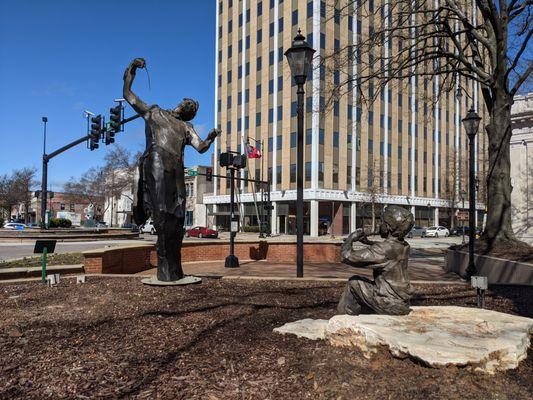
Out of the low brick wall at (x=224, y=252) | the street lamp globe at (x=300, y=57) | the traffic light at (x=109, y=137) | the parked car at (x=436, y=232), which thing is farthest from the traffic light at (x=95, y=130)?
the parked car at (x=436, y=232)

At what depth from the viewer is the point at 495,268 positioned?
1117 cm

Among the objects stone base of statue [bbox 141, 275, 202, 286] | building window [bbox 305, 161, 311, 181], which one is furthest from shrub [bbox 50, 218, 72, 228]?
stone base of statue [bbox 141, 275, 202, 286]

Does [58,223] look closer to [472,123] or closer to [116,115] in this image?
[116,115]

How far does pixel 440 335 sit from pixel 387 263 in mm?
910

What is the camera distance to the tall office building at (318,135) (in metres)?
46.9

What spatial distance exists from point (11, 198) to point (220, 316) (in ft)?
208

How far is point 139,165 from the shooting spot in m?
7.25

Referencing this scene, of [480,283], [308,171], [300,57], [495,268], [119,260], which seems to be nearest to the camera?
[480,283]

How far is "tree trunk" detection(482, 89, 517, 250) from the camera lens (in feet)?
43.6

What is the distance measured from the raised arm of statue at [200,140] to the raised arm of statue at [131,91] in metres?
0.87

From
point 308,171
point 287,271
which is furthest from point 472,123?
point 308,171

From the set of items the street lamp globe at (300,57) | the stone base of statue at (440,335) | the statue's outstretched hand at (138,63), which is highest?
the street lamp globe at (300,57)

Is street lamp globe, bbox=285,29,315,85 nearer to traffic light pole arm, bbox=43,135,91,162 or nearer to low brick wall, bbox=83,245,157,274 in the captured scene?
low brick wall, bbox=83,245,157,274

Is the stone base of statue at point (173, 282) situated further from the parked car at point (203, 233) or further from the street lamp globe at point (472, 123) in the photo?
the parked car at point (203, 233)
